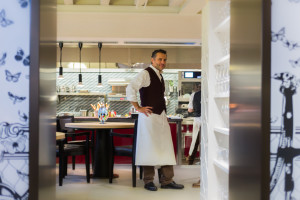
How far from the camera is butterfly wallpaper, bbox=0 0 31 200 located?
204cm

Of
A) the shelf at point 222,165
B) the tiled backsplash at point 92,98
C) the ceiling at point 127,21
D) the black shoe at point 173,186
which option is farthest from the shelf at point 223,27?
the tiled backsplash at point 92,98

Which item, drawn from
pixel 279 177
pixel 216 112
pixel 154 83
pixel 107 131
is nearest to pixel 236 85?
pixel 279 177

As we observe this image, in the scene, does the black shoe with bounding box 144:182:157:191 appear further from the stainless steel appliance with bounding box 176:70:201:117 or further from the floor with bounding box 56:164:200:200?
the stainless steel appliance with bounding box 176:70:201:117

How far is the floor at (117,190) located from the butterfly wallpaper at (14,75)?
2.83 meters

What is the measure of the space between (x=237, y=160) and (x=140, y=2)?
512cm

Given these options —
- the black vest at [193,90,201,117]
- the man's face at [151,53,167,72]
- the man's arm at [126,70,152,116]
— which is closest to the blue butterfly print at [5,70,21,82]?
the man's arm at [126,70,152,116]

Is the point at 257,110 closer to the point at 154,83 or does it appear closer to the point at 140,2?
the point at 154,83

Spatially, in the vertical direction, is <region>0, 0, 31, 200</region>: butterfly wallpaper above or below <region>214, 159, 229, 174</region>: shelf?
above

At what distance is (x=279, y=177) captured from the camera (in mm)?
1996

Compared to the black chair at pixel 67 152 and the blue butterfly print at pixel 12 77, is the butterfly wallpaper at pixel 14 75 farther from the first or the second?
the black chair at pixel 67 152

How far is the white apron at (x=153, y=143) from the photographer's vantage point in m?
5.26

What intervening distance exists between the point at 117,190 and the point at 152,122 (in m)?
0.99

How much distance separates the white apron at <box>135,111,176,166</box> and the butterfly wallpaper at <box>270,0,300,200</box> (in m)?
3.31

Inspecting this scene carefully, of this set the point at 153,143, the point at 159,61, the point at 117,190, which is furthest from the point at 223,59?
the point at 117,190
